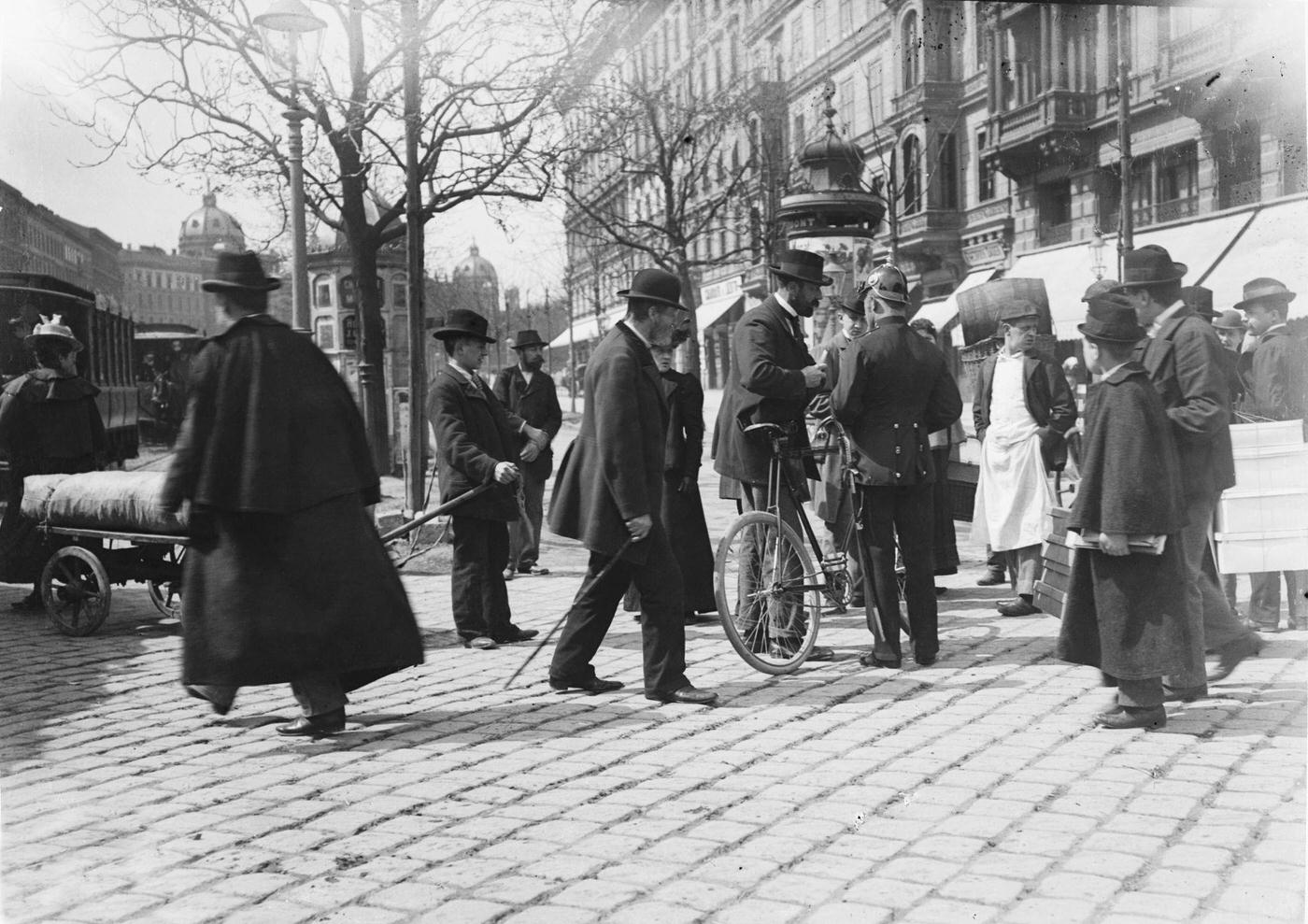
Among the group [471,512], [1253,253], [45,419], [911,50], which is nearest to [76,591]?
[45,419]

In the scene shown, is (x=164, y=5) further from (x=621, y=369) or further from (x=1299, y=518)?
(x=1299, y=518)

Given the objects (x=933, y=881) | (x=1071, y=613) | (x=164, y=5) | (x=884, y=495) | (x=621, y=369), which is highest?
(x=164, y=5)

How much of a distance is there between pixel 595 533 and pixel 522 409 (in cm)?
516

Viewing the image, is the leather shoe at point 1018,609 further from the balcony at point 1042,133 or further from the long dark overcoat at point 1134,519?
the balcony at point 1042,133

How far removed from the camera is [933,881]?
3.57 metres

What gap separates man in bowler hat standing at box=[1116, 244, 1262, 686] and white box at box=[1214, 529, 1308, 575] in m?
0.89

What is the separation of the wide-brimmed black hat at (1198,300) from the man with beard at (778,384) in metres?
1.75

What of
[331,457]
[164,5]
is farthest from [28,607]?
[164,5]

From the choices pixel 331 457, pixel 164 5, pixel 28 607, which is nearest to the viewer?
pixel 331 457

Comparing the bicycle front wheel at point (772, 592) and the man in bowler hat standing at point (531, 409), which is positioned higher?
the man in bowler hat standing at point (531, 409)

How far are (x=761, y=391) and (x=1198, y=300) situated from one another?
7.34 feet

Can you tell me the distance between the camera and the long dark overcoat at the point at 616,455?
5789mm

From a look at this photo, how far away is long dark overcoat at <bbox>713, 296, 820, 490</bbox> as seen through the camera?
6594mm

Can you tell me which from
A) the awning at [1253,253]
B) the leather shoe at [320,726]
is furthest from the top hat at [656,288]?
the awning at [1253,253]
